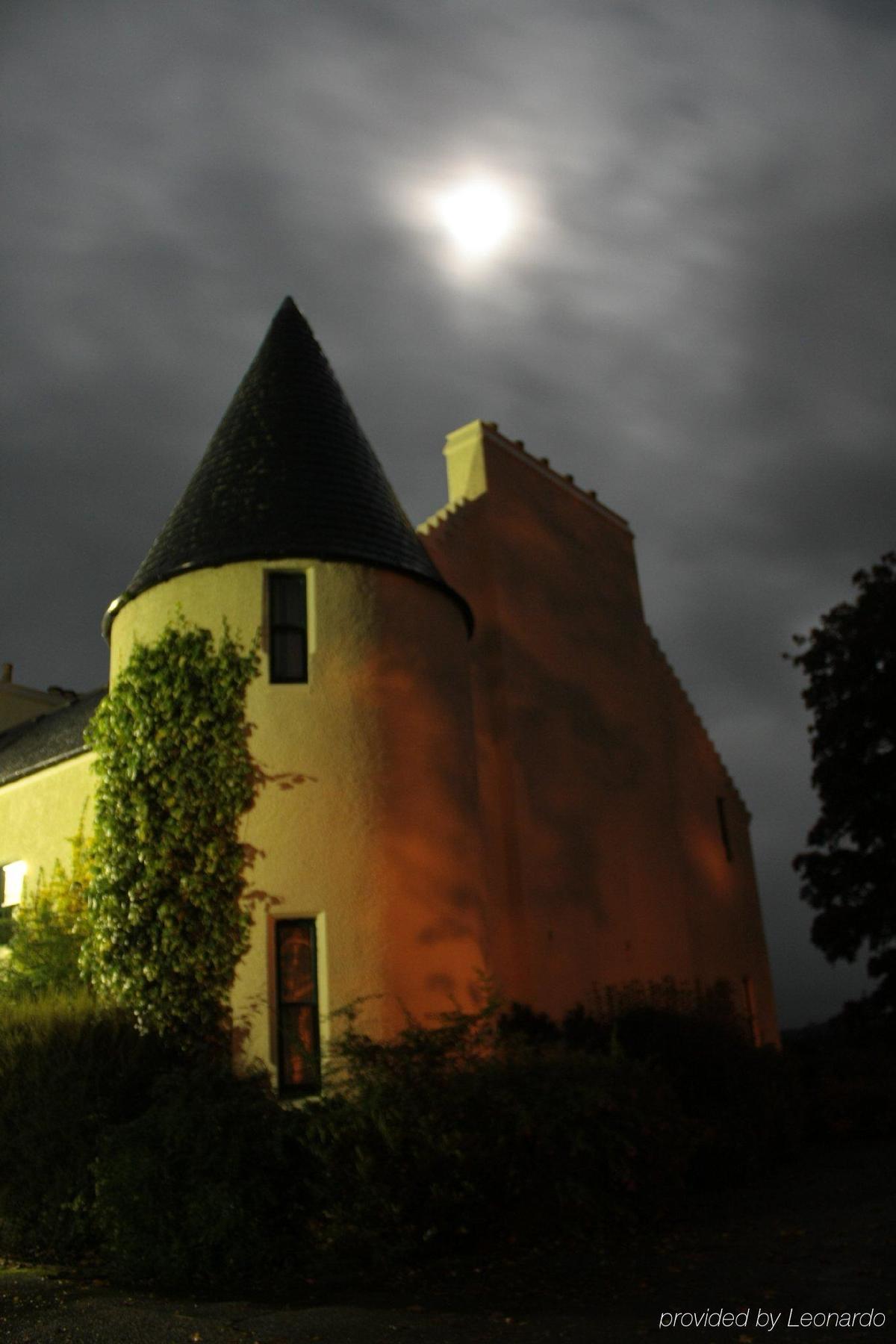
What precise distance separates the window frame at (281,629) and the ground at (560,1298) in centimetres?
624

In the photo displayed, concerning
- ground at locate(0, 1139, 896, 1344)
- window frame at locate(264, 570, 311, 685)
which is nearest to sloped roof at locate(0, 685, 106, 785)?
window frame at locate(264, 570, 311, 685)

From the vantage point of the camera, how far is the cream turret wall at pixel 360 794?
11.5 m

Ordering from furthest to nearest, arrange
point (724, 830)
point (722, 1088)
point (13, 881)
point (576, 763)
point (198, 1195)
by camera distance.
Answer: point (724, 830), point (576, 763), point (13, 881), point (722, 1088), point (198, 1195)

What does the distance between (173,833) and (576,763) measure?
786 cm

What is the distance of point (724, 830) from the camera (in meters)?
22.1

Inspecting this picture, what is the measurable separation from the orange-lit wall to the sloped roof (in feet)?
19.8

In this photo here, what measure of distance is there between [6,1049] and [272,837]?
3.18 metres

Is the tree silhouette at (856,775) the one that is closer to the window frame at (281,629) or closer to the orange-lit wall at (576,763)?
the orange-lit wall at (576,763)

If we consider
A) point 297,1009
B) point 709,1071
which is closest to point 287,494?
point 297,1009

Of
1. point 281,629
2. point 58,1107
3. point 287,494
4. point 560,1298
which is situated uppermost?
point 287,494

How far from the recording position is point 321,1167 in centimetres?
880

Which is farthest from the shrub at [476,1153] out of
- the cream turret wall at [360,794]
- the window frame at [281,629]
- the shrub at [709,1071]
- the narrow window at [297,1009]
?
the window frame at [281,629]

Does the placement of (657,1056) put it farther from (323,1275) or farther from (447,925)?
(323,1275)

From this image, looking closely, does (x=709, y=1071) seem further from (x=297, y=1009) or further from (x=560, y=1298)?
(x=560, y=1298)
